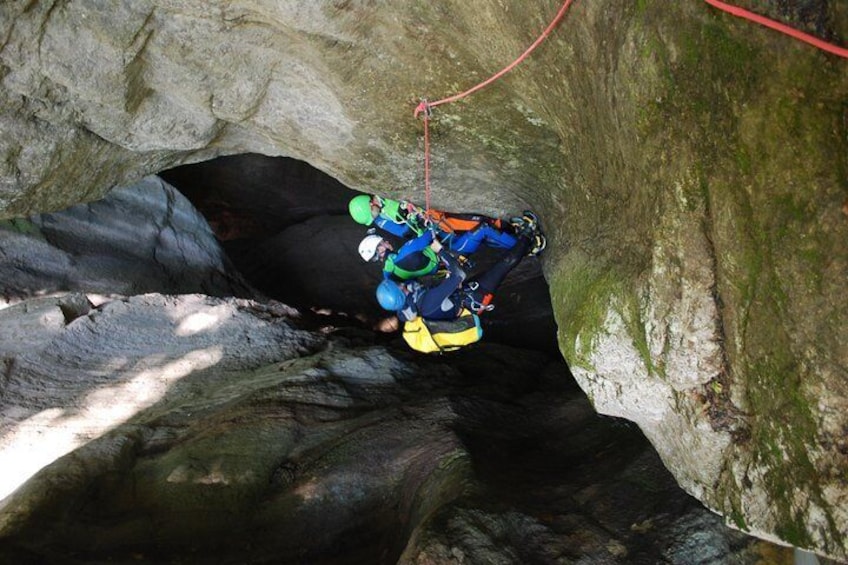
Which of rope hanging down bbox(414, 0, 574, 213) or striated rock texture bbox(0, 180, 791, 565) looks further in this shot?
striated rock texture bbox(0, 180, 791, 565)

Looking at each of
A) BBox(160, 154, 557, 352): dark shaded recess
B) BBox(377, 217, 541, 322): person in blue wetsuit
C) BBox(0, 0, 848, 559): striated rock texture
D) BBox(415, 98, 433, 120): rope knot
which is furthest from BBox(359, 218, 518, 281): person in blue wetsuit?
BBox(160, 154, 557, 352): dark shaded recess

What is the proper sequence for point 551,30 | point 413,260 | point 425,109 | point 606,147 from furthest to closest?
point 413,260, point 425,109, point 606,147, point 551,30

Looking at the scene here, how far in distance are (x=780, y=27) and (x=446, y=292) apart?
496 centimetres

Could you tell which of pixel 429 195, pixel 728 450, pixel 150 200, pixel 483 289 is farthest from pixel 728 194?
pixel 150 200

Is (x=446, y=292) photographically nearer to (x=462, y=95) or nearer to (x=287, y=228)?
(x=462, y=95)

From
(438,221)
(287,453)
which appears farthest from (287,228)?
(287,453)

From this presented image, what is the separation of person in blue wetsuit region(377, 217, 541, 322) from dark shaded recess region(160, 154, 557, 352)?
3.49 metres

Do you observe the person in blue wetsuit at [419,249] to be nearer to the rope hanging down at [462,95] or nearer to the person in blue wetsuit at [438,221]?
the person in blue wetsuit at [438,221]

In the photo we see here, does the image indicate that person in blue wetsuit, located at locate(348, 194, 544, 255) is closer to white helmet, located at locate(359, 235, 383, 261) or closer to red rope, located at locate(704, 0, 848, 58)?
white helmet, located at locate(359, 235, 383, 261)

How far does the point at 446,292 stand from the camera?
7043 millimetres

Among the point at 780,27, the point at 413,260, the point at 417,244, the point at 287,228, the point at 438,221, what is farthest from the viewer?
the point at 287,228

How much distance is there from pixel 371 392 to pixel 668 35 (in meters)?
4.74

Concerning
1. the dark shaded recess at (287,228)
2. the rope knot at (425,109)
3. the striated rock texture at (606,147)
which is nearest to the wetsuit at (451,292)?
the striated rock texture at (606,147)

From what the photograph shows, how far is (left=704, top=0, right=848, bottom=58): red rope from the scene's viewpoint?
2186 mm
